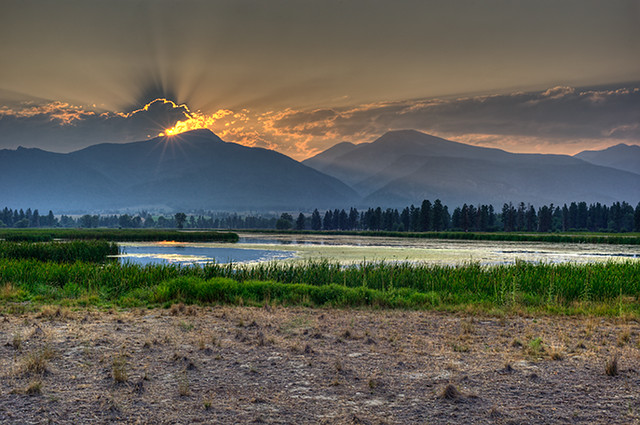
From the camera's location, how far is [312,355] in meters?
12.7

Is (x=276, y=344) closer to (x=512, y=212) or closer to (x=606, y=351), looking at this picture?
(x=606, y=351)

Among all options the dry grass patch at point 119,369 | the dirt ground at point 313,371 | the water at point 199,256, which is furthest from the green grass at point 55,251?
the dry grass patch at point 119,369

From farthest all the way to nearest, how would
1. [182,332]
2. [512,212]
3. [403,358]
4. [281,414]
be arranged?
[512,212] < [182,332] < [403,358] < [281,414]

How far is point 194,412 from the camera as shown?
8.83m

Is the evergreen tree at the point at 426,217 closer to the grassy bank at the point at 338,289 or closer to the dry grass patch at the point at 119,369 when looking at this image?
the grassy bank at the point at 338,289

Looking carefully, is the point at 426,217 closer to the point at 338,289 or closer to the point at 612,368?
the point at 338,289

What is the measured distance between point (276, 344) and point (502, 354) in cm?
609

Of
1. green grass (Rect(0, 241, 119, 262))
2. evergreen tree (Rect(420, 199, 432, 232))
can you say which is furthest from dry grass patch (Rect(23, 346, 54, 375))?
evergreen tree (Rect(420, 199, 432, 232))

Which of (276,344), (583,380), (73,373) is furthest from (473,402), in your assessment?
(73,373)

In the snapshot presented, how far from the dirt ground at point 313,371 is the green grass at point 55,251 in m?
30.3

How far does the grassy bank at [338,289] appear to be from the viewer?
21438 mm

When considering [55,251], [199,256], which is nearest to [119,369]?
[55,251]

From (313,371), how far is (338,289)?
38.4ft

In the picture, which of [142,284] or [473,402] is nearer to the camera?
[473,402]
